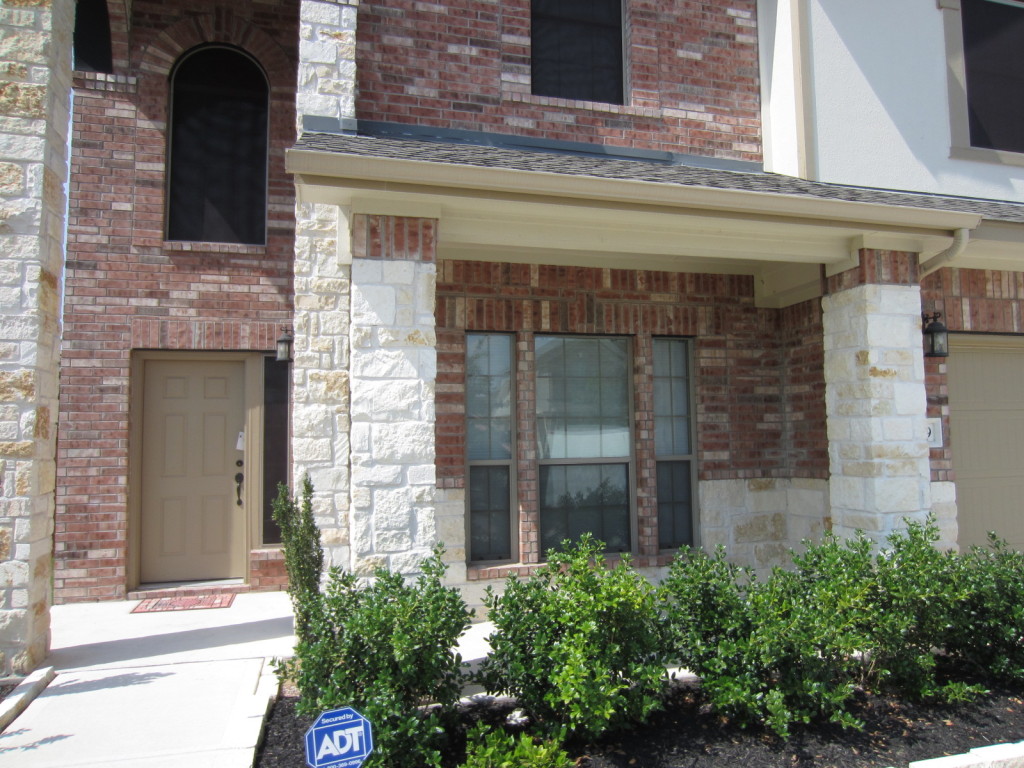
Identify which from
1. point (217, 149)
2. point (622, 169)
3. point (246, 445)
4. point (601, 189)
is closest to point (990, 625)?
point (601, 189)

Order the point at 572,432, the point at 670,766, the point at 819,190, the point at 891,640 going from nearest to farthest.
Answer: the point at 670,766 → the point at 891,640 → the point at 819,190 → the point at 572,432

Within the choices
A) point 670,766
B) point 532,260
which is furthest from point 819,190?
point 670,766

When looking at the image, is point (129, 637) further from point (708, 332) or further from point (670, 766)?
point (708, 332)

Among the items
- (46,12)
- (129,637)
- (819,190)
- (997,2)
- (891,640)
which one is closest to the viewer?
(891,640)

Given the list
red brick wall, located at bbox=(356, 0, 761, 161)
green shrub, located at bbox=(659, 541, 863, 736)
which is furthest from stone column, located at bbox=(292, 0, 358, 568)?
Result: green shrub, located at bbox=(659, 541, 863, 736)

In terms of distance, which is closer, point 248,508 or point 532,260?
point 532,260

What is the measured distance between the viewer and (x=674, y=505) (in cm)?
642

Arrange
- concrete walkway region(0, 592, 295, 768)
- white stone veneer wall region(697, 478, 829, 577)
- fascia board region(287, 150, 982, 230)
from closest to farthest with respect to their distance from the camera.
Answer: concrete walkway region(0, 592, 295, 768)
fascia board region(287, 150, 982, 230)
white stone veneer wall region(697, 478, 829, 577)

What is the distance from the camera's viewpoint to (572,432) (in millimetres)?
6223

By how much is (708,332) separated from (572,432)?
1537 millimetres

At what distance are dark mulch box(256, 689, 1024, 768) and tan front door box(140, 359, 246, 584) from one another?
3.20 meters

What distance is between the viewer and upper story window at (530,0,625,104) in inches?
254

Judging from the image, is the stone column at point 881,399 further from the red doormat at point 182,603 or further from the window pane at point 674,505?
the red doormat at point 182,603

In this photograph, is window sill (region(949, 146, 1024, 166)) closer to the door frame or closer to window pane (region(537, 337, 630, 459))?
window pane (region(537, 337, 630, 459))
